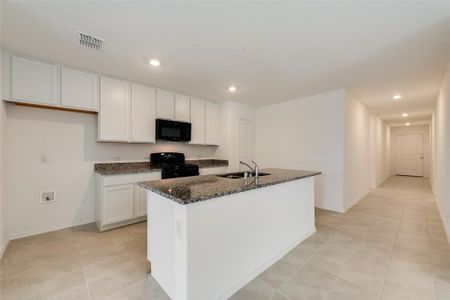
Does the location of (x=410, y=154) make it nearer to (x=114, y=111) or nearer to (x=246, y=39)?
(x=246, y=39)

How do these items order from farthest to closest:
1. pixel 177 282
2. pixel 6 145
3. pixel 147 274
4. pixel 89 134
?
pixel 89 134
pixel 6 145
pixel 147 274
pixel 177 282

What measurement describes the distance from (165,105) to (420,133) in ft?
35.8

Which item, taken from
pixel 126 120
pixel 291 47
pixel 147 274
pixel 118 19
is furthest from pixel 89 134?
pixel 291 47

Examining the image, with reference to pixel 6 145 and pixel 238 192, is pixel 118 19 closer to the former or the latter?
pixel 238 192

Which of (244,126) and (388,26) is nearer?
(388,26)

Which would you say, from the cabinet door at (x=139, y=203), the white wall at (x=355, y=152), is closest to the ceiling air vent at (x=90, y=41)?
the cabinet door at (x=139, y=203)

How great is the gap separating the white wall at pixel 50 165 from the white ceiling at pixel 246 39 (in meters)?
0.92

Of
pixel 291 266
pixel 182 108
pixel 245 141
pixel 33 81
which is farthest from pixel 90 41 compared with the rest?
pixel 245 141

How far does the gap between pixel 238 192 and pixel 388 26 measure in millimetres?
2092

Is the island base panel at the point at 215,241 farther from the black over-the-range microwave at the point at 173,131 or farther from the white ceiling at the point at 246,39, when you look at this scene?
the black over-the-range microwave at the point at 173,131

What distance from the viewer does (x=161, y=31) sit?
6.20ft

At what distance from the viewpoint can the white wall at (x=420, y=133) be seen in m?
8.16

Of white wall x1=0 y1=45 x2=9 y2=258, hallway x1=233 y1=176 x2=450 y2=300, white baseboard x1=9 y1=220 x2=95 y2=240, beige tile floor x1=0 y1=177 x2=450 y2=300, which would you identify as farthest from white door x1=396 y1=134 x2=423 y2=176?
white wall x1=0 y1=45 x2=9 y2=258

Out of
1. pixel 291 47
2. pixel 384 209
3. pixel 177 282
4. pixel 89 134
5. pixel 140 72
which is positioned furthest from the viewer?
pixel 384 209
